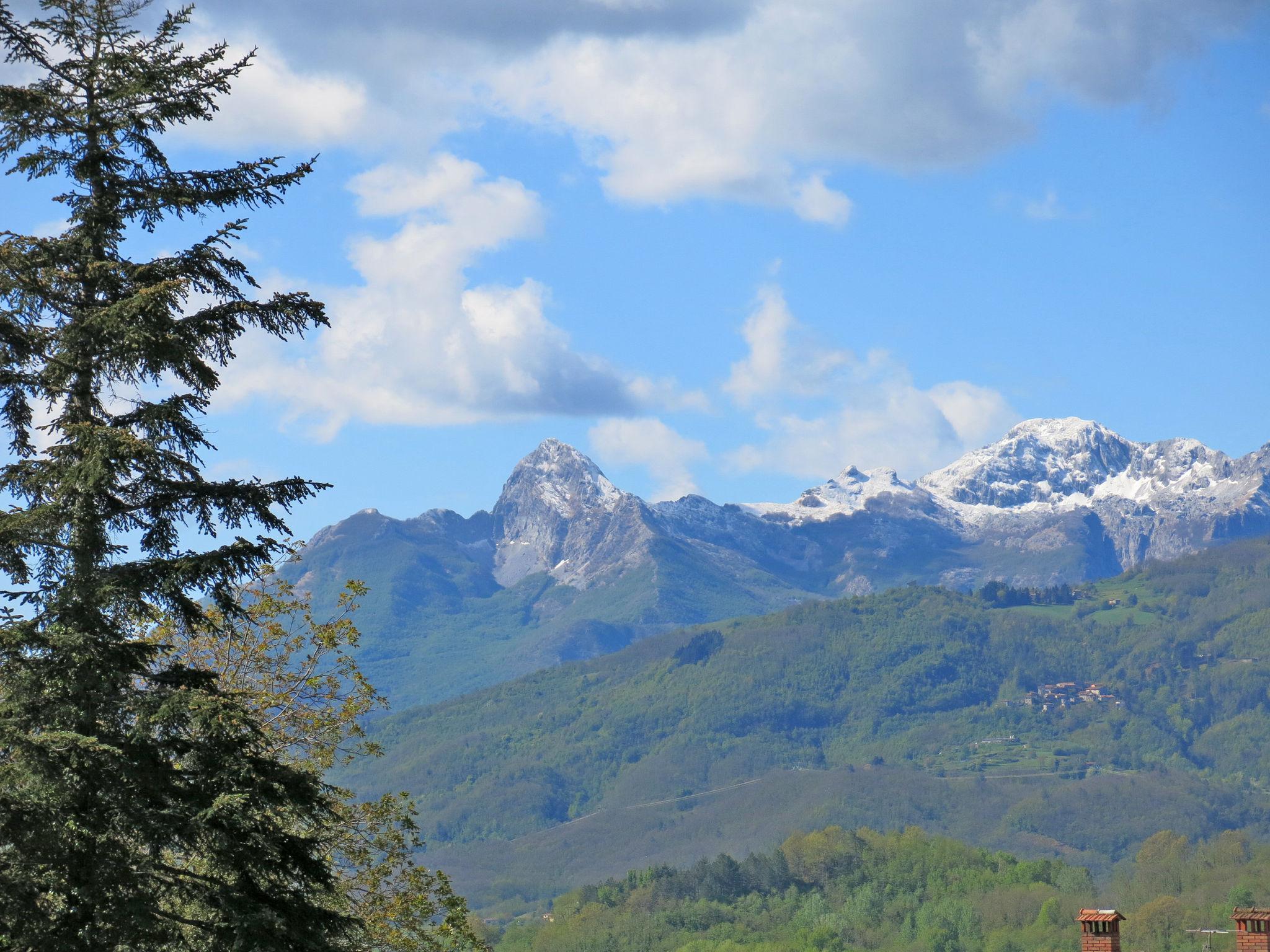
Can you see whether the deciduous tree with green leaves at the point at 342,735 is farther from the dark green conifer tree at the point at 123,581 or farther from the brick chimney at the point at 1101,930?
the brick chimney at the point at 1101,930

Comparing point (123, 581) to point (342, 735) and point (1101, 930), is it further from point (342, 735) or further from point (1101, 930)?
point (1101, 930)

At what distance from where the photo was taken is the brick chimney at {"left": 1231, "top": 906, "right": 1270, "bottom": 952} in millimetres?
44500

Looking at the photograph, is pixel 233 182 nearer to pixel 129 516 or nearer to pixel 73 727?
pixel 129 516

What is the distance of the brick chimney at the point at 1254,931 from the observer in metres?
44.5

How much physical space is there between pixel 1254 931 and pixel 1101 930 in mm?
4546

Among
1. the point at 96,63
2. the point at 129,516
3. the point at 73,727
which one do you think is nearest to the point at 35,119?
the point at 96,63

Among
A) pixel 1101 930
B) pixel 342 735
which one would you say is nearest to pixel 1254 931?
pixel 1101 930

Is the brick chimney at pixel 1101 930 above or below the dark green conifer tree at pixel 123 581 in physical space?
below

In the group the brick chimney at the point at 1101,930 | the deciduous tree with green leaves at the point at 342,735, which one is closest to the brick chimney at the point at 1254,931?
the brick chimney at the point at 1101,930

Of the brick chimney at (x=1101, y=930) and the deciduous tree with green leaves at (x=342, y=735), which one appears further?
the brick chimney at (x=1101, y=930)

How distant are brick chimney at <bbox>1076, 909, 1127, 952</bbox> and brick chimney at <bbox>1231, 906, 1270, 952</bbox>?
236mm

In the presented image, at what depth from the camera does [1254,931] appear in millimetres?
45000

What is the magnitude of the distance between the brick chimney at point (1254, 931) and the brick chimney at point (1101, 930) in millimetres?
236

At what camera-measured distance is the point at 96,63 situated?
83.3 feet
